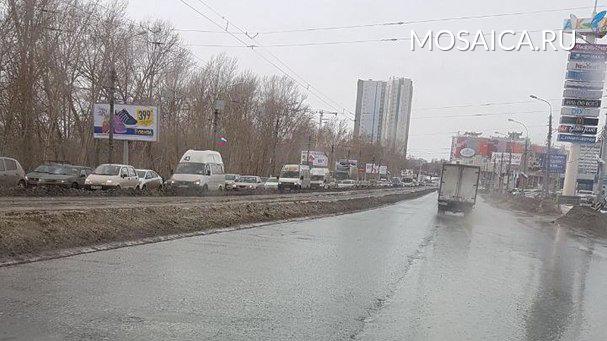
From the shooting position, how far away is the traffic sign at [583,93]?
47.8m

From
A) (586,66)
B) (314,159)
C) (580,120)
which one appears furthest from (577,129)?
(314,159)

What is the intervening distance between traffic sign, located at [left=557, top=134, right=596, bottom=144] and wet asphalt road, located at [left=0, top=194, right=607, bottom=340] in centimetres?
3965

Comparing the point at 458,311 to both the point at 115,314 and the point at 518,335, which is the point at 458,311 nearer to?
the point at 518,335

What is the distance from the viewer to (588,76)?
1858 inches

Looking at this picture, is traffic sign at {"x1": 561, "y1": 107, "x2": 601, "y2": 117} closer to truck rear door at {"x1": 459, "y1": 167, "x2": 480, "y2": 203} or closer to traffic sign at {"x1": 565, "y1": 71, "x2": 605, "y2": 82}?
traffic sign at {"x1": 565, "y1": 71, "x2": 605, "y2": 82}

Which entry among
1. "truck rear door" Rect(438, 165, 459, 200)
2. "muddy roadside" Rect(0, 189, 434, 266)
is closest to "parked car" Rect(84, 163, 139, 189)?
"muddy roadside" Rect(0, 189, 434, 266)

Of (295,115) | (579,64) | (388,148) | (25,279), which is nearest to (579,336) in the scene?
(25,279)

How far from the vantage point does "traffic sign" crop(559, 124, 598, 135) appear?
48281mm

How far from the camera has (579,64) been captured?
47500mm

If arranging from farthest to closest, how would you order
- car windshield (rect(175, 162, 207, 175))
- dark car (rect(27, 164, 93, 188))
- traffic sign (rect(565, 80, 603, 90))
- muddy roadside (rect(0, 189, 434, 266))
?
1. traffic sign (rect(565, 80, 603, 90))
2. car windshield (rect(175, 162, 207, 175))
3. dark car (rect(27, 164, 93, 188))
4. muddy roadside (rect(0, 189, 434, 266))

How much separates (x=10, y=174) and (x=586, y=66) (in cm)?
4401

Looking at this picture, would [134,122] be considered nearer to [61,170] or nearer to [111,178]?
[61,170]

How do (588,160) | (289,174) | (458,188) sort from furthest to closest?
(588,160)
(289,174)
(458,188)

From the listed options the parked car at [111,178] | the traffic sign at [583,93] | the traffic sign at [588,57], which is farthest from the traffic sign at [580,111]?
the parked car at [111,178]
